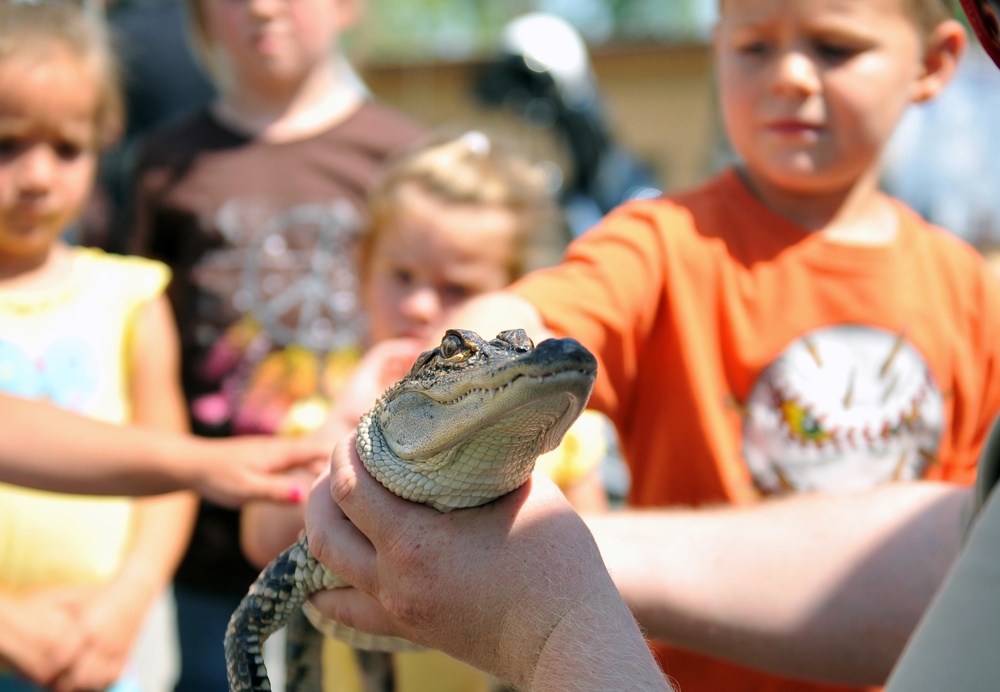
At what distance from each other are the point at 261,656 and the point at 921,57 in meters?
1.93

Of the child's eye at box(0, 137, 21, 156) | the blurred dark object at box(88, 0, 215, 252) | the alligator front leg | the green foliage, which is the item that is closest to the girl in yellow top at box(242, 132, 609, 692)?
the alligator front leg

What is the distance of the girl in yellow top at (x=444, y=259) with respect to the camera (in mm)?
2621

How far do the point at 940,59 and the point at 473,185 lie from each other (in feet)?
4.63

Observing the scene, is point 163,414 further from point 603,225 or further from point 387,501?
point 387,501

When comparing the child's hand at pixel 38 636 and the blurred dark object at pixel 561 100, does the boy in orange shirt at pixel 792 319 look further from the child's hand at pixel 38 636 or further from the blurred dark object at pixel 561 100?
the blurred dark object at pixel 561 100

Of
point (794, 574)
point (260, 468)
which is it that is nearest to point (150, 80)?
point (260, 468)

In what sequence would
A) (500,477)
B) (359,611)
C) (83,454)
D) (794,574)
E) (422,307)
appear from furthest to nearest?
(422,307) → (83,454) → (794,574) → (359,611) → (500,477)

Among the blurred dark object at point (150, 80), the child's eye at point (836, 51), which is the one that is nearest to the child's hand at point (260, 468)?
the child's eye at point (836, 51)

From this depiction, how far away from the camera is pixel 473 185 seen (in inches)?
126

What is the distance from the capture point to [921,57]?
2328 mm

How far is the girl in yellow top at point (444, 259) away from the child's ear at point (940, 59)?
1188 mm

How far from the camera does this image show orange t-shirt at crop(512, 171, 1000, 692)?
2131 millimetres

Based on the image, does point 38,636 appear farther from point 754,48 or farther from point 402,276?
point 754,48

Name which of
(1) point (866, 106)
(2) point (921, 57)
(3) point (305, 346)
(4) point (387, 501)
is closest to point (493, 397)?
(4) point (387, 501)
